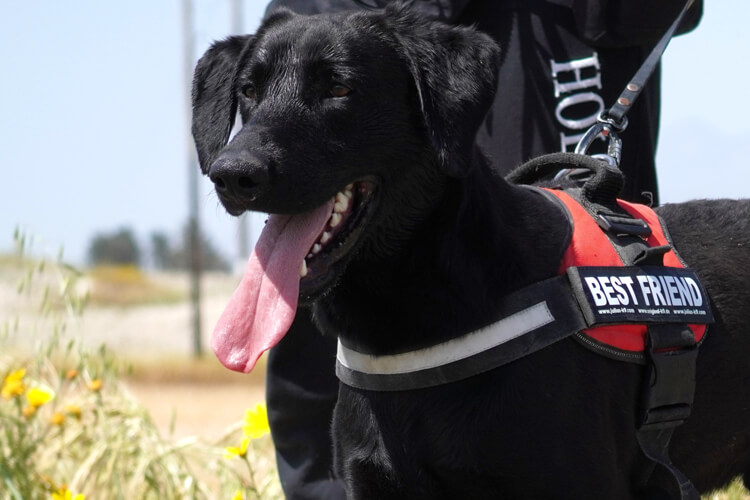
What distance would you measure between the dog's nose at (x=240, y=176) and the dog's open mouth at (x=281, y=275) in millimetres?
172

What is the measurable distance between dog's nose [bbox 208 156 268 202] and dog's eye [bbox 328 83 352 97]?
322mm

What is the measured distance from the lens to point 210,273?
61.7 ft

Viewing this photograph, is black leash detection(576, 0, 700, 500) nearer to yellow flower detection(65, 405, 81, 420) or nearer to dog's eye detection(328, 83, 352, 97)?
dog's eye detection(328, 83, 352, 97)

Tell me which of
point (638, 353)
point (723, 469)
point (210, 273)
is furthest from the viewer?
point (210, 273)

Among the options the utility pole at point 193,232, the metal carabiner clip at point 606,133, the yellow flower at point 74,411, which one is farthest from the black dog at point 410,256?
the utility pole at point 193,232

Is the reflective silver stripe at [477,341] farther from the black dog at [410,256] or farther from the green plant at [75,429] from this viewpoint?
the green plant at [75,429]

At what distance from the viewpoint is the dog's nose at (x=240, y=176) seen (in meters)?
2.12

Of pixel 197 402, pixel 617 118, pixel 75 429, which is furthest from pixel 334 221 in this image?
pixel 197 402

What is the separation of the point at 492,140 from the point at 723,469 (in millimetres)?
1167

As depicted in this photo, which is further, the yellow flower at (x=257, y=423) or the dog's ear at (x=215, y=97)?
the yellow flower at (x=257, y=423)

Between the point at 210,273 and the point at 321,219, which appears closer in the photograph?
the point at 321,219

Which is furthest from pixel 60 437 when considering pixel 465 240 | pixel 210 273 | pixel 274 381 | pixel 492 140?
pixel 210 273

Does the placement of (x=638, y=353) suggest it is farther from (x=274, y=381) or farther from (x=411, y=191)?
(x=274, y=381)

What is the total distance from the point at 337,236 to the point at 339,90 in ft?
1.12
